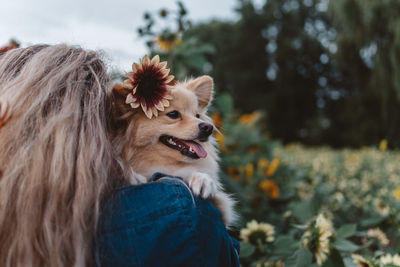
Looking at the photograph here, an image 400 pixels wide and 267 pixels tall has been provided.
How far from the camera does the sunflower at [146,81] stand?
1.28 m

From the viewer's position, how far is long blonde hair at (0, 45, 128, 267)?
100 cm

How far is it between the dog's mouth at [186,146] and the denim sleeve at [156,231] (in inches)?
15.3

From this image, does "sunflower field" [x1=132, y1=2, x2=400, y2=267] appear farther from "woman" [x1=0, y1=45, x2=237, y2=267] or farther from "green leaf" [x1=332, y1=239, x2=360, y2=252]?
"woman" [x1=0, y1=45, x2=237, y2=267]

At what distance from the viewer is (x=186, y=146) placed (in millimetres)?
1507

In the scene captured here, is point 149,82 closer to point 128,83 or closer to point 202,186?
point 128,83

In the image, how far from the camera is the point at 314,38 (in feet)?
76.2

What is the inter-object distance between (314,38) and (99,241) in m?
24.3

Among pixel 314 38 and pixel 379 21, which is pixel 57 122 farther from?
pixel 314 38

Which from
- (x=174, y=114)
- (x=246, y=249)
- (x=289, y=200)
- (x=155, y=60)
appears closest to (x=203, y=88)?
(x=174, y=114)

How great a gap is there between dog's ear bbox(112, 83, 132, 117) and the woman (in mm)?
202

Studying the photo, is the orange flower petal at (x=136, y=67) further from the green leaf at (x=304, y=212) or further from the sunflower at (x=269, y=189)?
the sunflower at (x=269, y=189)

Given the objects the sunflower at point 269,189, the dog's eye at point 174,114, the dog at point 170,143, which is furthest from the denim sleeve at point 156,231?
the sunflower at point 269,189

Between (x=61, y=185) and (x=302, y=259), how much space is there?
1.17m

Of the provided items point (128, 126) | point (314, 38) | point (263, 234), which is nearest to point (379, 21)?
point (263, 234)
